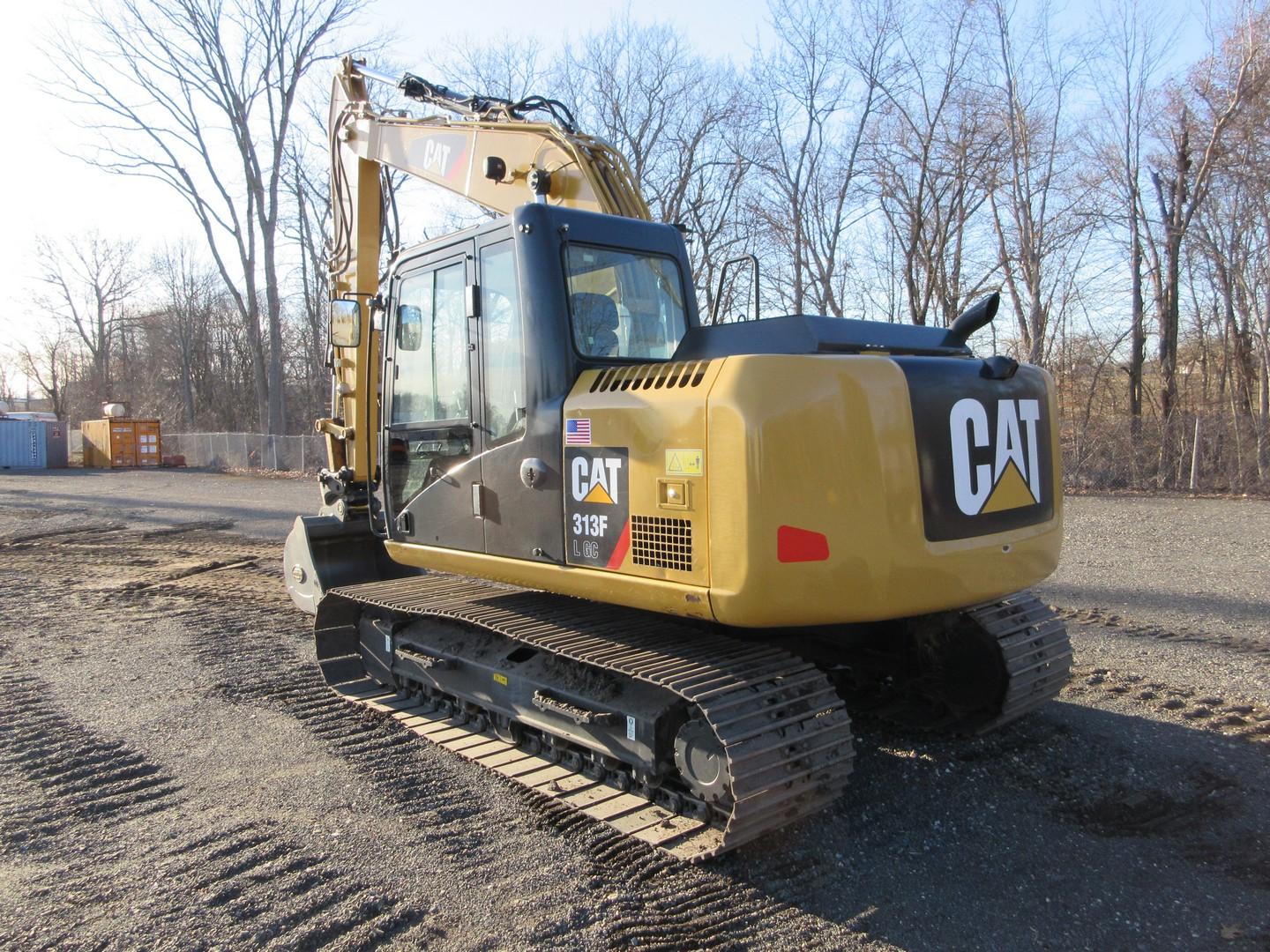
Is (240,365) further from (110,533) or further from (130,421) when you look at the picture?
(110,533)

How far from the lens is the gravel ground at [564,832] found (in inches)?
119

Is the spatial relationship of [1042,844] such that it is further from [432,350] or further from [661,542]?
[432,350]

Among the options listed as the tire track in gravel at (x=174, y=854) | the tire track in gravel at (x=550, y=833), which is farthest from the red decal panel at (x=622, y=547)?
the tire track in gravel at (x=174, y=854)

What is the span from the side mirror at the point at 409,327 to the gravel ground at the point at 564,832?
214cm

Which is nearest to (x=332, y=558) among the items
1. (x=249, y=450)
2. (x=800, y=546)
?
(x=800, y=546)

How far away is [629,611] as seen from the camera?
4.39 meters

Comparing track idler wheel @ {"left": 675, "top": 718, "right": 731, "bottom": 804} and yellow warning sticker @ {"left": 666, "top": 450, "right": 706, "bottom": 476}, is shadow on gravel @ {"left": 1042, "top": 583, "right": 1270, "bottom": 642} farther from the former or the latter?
yellow warning sticker @ {"left": 666, "top": 450, "right": 706, "bottom": 476}

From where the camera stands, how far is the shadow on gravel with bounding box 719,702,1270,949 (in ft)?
10.0

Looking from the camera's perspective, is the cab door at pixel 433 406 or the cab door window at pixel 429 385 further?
the cab door window at pixel 429 385

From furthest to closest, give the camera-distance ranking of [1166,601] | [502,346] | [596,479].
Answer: [1166,601]
[502,346]
[596,479]

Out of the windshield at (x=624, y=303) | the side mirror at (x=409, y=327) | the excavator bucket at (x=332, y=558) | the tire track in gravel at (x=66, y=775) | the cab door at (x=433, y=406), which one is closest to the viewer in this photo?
the tire track in gravel at (x=66, y=775)

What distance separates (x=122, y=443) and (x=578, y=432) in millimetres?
31948

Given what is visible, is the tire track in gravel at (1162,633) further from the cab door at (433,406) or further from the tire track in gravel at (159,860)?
the tire track in gravel at (159,860)

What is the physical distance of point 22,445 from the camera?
Result: 102 feet
